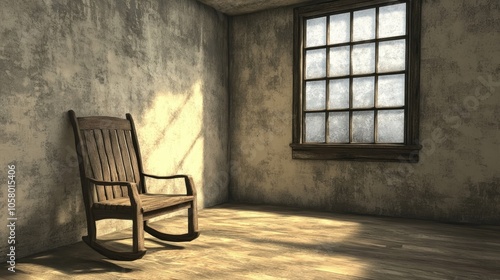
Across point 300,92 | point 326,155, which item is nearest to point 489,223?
point 326,155

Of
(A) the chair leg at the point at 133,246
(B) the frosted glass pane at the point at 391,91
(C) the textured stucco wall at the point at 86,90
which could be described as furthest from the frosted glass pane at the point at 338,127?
(A) the chair leg at the point at 133,246

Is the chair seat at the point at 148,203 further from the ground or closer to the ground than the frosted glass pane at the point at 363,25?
closer to the ground

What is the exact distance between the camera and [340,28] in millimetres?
4066

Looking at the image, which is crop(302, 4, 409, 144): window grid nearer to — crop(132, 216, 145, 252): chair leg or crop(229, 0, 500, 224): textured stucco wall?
crop(229, 0, 500, 224): textured stucco wall

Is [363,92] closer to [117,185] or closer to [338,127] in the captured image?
[338,127]

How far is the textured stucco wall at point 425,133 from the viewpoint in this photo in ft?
11.1

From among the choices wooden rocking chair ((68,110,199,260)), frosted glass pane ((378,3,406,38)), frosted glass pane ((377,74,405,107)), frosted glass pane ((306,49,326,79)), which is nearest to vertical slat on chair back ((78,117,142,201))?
wooden rocking chair ((68,110,199,260))

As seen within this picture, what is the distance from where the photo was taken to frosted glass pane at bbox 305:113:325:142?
422 centimetres

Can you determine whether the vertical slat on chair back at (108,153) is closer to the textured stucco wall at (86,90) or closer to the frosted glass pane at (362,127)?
the textured stucco wall at (86,90)

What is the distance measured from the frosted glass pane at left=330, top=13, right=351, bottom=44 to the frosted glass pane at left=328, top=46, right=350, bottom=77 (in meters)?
0.10

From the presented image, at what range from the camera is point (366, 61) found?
392 cm

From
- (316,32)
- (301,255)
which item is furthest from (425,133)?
(301,255)

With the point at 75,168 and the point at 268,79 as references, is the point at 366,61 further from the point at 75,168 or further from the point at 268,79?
the point at 75,168

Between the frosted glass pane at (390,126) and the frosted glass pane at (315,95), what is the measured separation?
2.25 feet
